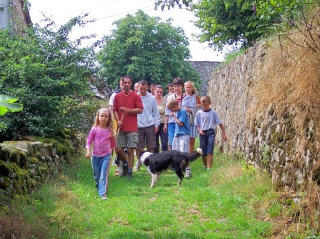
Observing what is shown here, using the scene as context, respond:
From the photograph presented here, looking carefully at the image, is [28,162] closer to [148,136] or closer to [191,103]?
[148,136]

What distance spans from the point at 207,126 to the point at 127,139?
6.48 ft

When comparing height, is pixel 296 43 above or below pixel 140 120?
above

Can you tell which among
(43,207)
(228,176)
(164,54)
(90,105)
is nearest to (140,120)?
(90,105)

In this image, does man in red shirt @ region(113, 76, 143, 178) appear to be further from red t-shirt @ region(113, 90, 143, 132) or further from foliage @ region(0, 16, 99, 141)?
foliage @ region(0, 16, 99, 141)

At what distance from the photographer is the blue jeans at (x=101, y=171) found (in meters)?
7.29

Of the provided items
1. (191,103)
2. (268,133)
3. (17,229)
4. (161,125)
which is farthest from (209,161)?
(17,229)

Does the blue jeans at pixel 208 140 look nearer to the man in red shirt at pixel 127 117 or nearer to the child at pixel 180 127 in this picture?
the child at pixel 180 127

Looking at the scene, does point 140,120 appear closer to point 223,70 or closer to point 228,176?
point 228,176

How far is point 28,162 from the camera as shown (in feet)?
22.7

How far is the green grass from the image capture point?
530 cm

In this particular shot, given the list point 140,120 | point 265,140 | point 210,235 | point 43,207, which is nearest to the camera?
point 210,235

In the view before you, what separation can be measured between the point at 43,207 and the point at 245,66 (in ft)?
20.8

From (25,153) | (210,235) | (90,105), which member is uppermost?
(90,105)

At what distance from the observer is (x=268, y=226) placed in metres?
5.29
